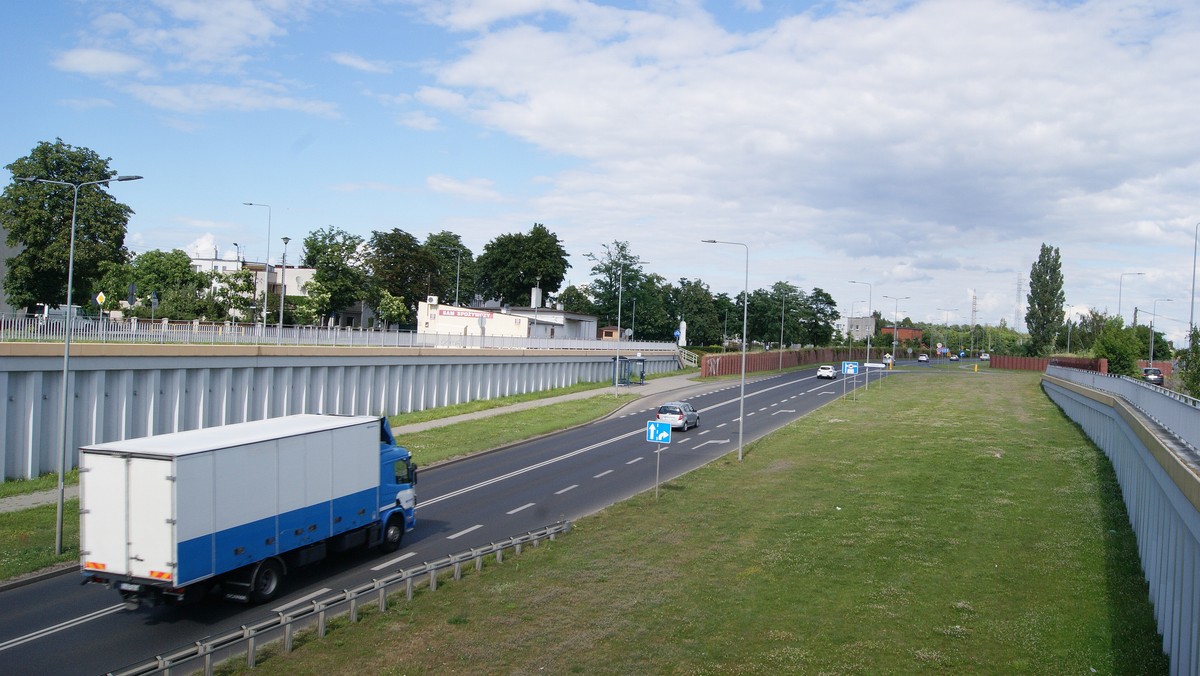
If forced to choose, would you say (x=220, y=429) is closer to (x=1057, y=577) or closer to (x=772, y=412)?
(x=1057, y=577)

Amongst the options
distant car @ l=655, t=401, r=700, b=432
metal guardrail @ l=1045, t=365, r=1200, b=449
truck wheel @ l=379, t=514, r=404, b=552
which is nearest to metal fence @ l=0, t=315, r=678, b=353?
distant car @ l=655, t=401, r=700, b=432

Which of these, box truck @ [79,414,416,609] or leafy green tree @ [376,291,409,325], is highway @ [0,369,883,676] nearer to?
box truck @ [79,414,416,609]

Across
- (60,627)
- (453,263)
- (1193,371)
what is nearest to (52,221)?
(60,627)

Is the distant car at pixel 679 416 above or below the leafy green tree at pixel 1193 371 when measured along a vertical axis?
below

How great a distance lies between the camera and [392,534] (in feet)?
69.3

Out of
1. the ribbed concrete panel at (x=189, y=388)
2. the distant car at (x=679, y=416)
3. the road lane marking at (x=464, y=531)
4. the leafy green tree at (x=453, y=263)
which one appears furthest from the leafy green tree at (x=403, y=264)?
the road lane marking at (x=464, y=531)

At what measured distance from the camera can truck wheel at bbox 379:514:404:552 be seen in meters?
20.9

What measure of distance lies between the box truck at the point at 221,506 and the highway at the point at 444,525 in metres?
0.69

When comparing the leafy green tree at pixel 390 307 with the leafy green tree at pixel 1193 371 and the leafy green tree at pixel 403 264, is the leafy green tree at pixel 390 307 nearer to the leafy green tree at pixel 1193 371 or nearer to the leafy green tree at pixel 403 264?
the leafy green tree at pixel 403 264

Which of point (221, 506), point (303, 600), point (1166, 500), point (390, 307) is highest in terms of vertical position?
point (390, 307)

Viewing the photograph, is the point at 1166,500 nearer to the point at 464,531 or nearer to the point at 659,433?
the point at 659,433

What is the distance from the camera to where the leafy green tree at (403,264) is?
98.1m

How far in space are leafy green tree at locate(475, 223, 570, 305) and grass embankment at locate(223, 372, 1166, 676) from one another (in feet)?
278

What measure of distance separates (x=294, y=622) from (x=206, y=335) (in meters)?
25.7
